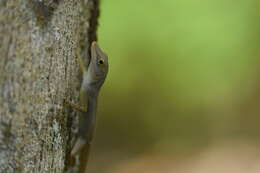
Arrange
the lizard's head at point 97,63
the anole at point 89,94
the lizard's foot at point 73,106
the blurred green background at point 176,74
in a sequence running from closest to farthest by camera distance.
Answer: the lizard's foot at point 73,106, the anole at point 89,94, the lizard's head at point 97,63, the blurred green background at point 176,74

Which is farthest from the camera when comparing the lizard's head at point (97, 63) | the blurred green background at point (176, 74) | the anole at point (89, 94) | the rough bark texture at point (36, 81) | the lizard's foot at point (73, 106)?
the blurred green background at point (176, 74)

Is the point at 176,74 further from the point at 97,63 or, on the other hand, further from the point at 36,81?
the point at 36,81

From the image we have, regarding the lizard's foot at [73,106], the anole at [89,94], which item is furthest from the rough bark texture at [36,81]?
the anole at [89,94]

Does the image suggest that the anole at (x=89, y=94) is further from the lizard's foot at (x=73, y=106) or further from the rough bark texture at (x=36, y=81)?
the rough bark texture at (x=36, y=81)

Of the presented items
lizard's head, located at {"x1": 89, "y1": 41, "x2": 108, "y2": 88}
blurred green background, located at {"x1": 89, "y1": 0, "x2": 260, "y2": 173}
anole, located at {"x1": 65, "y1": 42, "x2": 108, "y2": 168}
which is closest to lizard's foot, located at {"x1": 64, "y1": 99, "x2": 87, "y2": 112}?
anole, located at {"x1": 65, "y1": 42, "x2": 108, "y2": 168}

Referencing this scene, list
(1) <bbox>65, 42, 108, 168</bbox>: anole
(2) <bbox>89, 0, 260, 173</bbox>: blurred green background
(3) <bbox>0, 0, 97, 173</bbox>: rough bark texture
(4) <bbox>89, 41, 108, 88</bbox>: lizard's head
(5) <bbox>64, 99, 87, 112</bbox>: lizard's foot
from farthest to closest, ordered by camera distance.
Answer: (2) <bbox>89, 0, 260, 173</bbox>: blurred green background
(4) <bbox>89, 41, 108, 88</bbox>: lizard's head
(1) <bbox>65, 42, 108, 168</bbox>: anole
(5) <bbox>64, 99, 87, 112</bbox>: lizard's foot
(3) <bbox>0, 0, 97, 173</bbox>: rough bark texture

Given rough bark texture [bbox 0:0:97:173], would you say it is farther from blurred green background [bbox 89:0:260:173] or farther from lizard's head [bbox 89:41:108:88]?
blurred green background [bbox 89:0:260:173]
